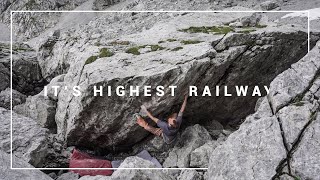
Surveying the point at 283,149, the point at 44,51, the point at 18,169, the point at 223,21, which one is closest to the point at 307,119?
the point at 283,149

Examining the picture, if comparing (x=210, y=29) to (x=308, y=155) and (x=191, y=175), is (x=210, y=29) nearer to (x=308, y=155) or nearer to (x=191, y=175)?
(x=191, y=175)

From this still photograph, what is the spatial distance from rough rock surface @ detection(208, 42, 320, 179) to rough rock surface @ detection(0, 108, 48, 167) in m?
8.95

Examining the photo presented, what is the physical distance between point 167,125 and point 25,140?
22.9 ft

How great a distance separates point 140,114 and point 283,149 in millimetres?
7959

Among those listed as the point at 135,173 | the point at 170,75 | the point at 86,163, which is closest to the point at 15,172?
the point at 135,173

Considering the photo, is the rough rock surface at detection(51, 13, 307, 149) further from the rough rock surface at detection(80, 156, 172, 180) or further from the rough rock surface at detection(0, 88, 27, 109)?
the rough rock surface at detection(0, 88, 27, 109)

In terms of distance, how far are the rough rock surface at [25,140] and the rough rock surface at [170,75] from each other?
170 centimetres

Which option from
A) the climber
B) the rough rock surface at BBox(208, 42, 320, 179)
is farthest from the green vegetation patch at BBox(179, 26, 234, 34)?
the rough rock surface at BBox(208, 42, 320, 179)

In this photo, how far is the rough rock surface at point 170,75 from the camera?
627 inches

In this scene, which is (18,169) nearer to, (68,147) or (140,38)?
(68,147)

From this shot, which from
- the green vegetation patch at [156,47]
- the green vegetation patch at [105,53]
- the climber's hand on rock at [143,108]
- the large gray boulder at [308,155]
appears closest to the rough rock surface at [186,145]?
the climber's hand on rock at [143,108]

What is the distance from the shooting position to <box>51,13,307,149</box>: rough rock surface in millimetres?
15922

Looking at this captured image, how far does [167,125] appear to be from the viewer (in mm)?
16234

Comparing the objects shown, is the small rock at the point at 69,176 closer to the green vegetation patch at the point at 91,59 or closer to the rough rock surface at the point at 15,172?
the rough rock surface at the point at 15,172
